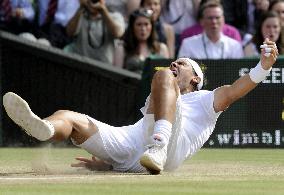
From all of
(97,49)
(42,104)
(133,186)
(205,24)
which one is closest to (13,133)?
(42,104)

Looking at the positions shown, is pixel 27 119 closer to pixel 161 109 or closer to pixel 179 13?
pixel 161 109

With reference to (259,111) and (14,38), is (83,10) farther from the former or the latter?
(259,111)

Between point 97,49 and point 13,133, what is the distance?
2.22 m

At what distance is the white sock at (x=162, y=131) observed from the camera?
31.9ft

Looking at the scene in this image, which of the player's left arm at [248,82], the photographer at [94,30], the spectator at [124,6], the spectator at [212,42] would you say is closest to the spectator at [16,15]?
the photographer at [94,30]

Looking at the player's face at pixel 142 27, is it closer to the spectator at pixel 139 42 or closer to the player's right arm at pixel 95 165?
the spectator at pixel 139 42

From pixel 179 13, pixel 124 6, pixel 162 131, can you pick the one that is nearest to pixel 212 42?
pixel 179 13

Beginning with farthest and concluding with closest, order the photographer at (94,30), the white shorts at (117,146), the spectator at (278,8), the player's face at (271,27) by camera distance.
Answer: the spectator at (278,8)
the photographer at (94,30)
the player's face at (271,27)
the white shorts at (117,146)

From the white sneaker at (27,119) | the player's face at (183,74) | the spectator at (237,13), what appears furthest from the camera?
the spectator at (237,13)

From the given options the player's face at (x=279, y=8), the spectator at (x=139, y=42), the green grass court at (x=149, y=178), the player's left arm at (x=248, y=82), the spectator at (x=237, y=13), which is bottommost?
the green grass court at (x=149, y=178)

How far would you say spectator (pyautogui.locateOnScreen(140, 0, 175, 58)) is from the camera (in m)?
18.2

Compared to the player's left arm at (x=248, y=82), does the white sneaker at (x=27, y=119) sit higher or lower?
lower

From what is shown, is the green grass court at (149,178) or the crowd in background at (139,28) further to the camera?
the crowd in background at (139,28)

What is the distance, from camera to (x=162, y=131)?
973cm
